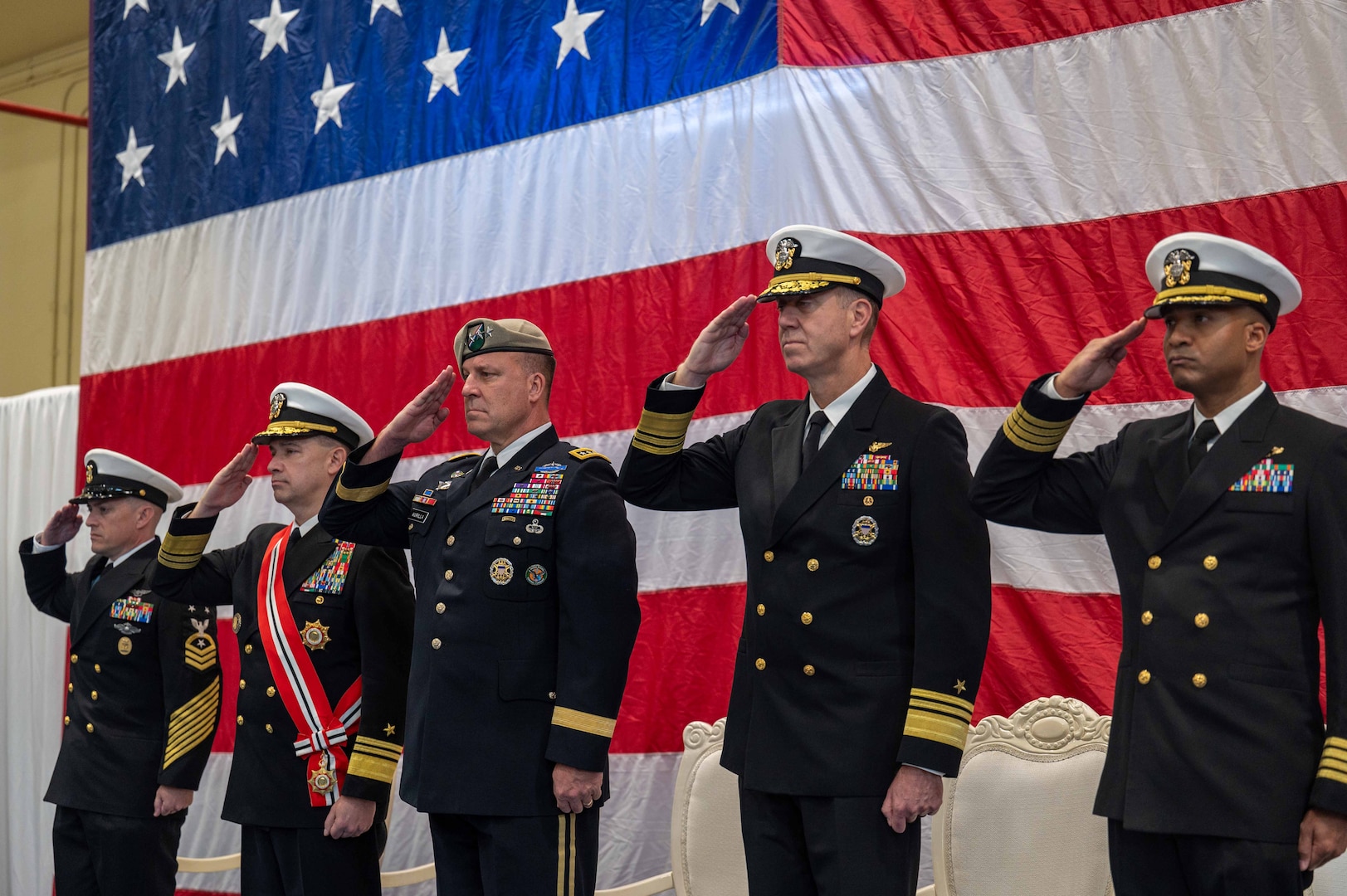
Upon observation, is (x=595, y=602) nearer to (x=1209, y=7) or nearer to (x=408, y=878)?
(x=408, y=878)

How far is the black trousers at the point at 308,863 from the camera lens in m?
2.82

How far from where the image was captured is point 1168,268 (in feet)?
6.88

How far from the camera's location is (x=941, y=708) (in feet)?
6.78

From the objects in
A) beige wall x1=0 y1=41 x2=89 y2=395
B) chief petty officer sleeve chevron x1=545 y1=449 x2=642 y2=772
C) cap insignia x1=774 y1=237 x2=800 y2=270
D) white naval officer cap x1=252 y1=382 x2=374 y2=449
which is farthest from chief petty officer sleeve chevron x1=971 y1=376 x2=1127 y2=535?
beige wall x1=0 y1=41 x2=89 y2=395

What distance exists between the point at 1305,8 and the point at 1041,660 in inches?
62.6

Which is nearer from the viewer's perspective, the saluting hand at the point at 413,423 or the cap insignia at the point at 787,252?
the cap insignia at the point at 787,252

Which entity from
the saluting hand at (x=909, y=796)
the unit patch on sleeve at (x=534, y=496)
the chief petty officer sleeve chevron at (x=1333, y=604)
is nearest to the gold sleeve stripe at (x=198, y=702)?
the unit patch on sleeve at (x=534, y=496)

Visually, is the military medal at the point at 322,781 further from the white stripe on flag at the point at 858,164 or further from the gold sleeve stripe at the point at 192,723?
the white stripe on flag at the point at 858,164

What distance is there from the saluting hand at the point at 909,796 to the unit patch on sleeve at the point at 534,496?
858mm

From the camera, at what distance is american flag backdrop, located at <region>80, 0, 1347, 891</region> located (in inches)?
125

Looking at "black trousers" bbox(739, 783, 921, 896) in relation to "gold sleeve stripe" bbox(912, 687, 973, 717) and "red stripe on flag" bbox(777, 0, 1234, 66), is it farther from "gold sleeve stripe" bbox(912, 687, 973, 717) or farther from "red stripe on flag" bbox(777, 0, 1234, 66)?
"red stripe on flag" bbox(777, 0, 1234, 66)

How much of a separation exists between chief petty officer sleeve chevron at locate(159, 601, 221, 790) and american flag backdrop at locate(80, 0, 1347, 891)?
956 millimetres

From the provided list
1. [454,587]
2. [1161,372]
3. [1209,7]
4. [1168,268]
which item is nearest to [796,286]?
[1168,268]

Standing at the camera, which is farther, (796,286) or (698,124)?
(698,124)
